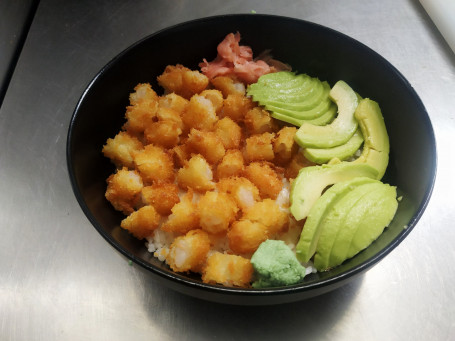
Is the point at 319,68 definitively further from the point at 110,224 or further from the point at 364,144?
the point at 110,224

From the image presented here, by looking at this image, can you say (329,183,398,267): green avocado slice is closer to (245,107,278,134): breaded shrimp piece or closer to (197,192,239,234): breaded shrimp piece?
(197,192,239,234): breaded shrimp piece

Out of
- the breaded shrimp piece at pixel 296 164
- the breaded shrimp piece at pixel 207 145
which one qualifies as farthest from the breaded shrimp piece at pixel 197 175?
the breaded shrimp piece at pixel 296 164

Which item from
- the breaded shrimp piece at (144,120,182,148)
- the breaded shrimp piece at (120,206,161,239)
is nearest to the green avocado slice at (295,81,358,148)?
the breaded shrimp piece at (144,120,182,148)

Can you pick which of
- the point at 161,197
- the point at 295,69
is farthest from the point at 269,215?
the point at 295,69

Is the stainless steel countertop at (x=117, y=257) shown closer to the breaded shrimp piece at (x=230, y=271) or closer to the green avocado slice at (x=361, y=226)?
the breaded shrimp piece at (x=230, y=271)

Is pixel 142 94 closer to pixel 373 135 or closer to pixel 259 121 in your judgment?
pixel 259 121

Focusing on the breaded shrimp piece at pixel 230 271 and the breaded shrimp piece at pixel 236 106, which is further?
the breaded shrimp piece at pixel 236 106
